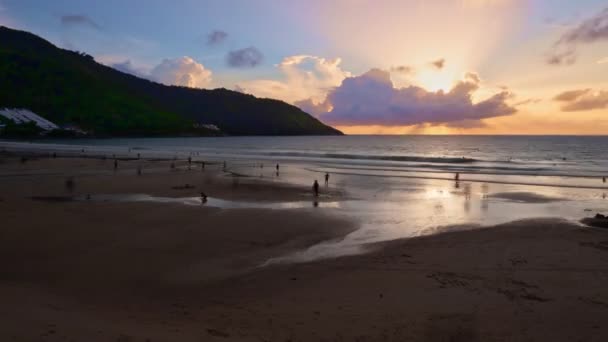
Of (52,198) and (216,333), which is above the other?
(52,198)

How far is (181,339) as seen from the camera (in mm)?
7906

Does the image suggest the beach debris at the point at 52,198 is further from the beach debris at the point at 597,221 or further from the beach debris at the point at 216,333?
the beach debris at the point at 597,221

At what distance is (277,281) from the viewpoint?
12.0 m

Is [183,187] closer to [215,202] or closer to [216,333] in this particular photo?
[215,202]

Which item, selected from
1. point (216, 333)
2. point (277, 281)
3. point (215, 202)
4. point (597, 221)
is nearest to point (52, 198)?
point (215, 202)

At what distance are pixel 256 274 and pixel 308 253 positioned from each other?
304cm

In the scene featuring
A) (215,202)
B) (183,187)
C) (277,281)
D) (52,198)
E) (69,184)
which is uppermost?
(69,184)

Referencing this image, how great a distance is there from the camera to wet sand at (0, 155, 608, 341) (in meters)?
8.80

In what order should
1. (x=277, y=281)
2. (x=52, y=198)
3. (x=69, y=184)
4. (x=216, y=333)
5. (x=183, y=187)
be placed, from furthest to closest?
1. (x=183, y=187)
2. (x=69, y=184)
3. (x=52, y=198)
4. (x=277, y=281)
5. (x=216, y=333)

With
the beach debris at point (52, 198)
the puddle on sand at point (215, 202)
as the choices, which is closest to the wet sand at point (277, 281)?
the beach debris at point (52, 198)

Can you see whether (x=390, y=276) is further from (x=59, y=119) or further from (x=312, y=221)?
(x=59, y=119)

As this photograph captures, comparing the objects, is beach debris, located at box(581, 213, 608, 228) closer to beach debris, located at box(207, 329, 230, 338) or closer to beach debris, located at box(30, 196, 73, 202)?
beach debris, located at box(207, 329, 230, 338)

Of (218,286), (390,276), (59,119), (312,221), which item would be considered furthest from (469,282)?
(59,119)

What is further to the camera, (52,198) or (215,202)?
(215,202)
